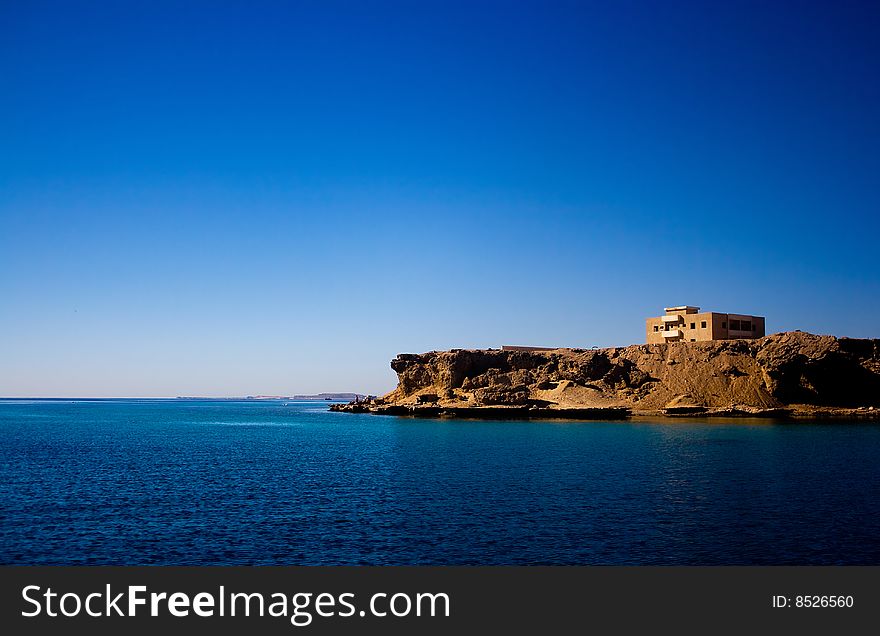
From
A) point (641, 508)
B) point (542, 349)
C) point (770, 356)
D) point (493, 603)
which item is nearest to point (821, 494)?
point (641, 508)

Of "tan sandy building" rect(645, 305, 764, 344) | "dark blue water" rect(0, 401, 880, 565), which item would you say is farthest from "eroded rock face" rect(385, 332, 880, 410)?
"dark blue water" rect(0, 401, 880, 565)

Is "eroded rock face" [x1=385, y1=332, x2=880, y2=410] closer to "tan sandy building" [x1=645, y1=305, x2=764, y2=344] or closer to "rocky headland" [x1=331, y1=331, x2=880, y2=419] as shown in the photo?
"rocky headland" [x1=331, y1=331, x2=880, y2=419]

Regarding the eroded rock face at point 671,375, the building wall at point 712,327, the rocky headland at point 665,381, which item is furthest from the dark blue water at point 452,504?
the building wall at point 712,327

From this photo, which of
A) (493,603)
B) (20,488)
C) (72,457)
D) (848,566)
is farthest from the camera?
(72,457)

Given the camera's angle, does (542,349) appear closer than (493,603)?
No

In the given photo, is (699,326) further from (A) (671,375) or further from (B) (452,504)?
(B) (452,504)

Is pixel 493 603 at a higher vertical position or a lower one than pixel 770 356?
lower

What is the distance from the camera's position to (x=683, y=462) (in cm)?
4984

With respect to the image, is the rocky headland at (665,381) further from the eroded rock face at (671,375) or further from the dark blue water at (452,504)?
the dark blue water at (452,504)

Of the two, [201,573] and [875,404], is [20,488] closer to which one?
[201,573]

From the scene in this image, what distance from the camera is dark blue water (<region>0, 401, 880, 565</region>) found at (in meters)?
24.6

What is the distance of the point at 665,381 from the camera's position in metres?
119

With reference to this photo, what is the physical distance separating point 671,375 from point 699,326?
543 inches

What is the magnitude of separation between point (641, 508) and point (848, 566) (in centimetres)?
1040
